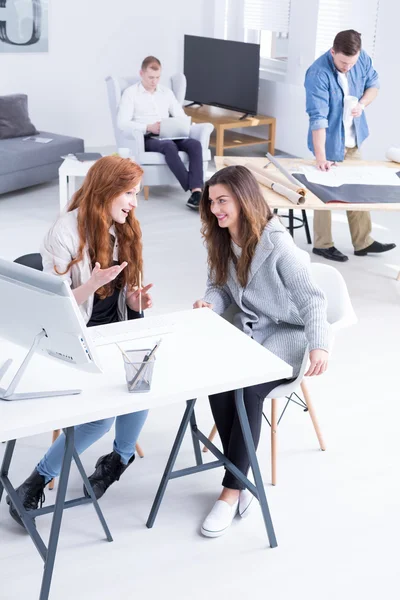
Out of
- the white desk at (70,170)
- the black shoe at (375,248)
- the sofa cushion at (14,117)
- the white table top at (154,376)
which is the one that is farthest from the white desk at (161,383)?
the sofa cushion at (14,117)

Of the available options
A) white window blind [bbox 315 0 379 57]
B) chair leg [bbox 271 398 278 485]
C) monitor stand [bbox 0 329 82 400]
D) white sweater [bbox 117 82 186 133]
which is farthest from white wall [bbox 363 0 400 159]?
monitor stand [bbox 0 329 82 400]

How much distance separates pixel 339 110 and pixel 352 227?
0.78m

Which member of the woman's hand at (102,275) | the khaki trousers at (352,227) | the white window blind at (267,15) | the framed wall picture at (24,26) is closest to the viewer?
the woman's hand at (102,275)

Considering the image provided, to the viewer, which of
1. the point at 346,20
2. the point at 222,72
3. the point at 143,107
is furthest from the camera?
the point at 222,72

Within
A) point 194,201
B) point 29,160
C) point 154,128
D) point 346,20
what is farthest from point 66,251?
point 346,20

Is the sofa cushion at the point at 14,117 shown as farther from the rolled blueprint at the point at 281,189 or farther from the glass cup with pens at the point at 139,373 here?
the glass cup with pens at the point at 139,373

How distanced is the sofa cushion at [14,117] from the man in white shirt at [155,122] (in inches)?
35.2

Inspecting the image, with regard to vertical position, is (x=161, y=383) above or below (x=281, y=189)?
below

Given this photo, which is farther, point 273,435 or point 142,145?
point 142,145

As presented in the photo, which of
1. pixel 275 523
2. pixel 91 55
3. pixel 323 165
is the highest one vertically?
pixel 91 55

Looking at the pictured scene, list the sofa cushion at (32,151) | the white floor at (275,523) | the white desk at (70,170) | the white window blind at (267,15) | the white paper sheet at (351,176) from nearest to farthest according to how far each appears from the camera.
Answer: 1. the white floor at (275,523)
2. the white paper sheet at (351,176)
3. the white desk at (70,170)
4. the sofa cushion at (32,151)
5. the white window blind at (267,15)

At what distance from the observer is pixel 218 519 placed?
8.75 feet

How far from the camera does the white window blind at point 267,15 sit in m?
7.70

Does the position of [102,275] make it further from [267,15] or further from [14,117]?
[267,15]
